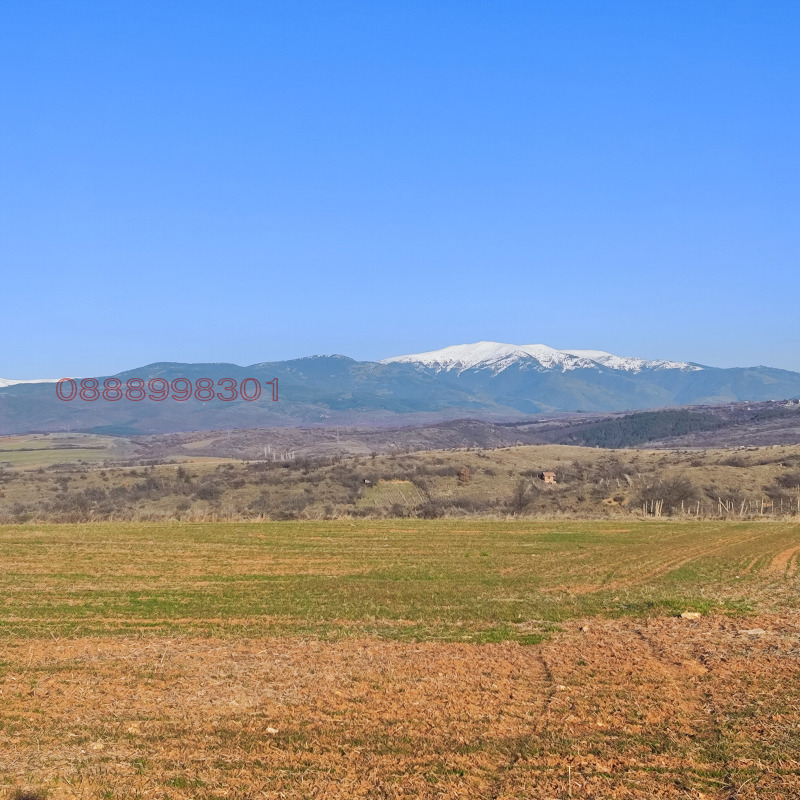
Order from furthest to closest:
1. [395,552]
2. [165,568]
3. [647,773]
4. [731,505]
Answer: [731,505] → [395,552] → [165,568] → [647,773]

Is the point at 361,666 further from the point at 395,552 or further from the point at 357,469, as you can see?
the point at 357,469

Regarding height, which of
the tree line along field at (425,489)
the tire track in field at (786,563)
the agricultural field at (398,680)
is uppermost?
the agricultural field at (398,680)

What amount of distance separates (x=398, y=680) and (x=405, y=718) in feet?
6.85

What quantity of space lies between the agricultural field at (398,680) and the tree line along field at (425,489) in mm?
24177

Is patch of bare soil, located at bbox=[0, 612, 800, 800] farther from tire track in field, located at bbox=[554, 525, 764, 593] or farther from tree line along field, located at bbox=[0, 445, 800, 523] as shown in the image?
tree line along field, located at bbox=[0, 445, 800, 523]

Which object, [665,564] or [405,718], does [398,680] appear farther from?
[665,564]

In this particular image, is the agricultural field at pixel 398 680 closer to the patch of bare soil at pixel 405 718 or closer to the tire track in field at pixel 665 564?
the patch of bare soil at pixel 405 718

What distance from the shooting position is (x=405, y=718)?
11430 millimetres

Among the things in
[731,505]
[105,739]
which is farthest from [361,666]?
[731,505]

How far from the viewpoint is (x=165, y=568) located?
90.7ft

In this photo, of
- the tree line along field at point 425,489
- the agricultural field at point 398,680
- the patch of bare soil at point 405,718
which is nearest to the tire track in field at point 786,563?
the agricultural field at point 398,680

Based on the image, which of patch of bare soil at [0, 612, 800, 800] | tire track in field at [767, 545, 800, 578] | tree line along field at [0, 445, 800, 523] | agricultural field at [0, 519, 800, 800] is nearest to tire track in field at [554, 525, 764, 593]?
agricultural field at [0, 519, 800, 800]

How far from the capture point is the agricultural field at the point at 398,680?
926 centimetres

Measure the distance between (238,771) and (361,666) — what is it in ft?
17.2
